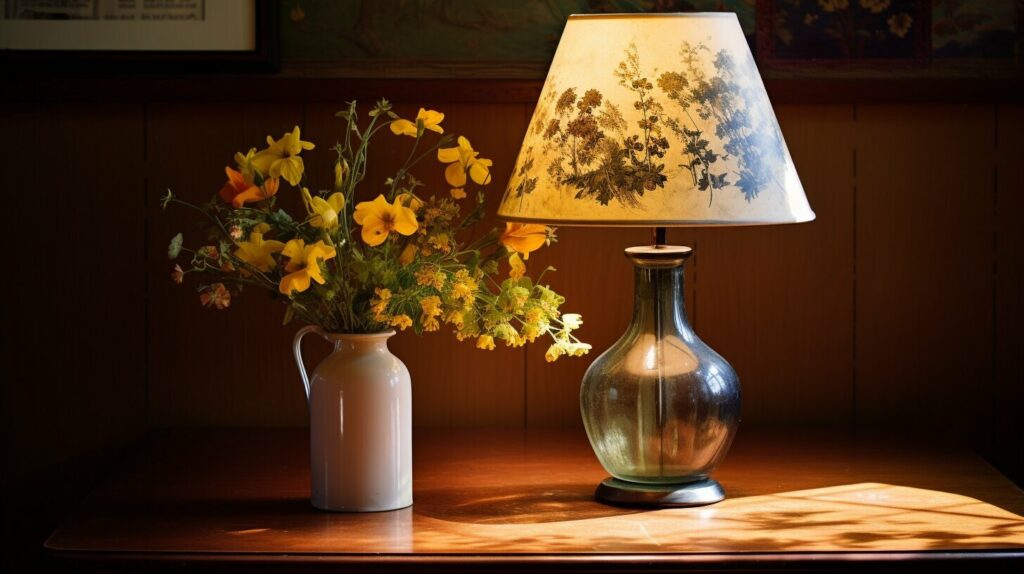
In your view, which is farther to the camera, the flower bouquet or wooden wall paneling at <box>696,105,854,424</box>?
wooden wall paneling at <box>696,105,854,424</box>

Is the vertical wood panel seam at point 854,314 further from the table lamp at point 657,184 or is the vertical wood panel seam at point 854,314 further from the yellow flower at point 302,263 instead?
the yellow flower at point 302,263

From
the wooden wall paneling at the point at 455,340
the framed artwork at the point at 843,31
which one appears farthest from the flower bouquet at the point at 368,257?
the framed artwork at the point at 843,31

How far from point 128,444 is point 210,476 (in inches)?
14.5

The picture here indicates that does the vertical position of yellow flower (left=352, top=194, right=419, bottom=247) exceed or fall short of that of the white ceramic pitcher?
it exceeds it

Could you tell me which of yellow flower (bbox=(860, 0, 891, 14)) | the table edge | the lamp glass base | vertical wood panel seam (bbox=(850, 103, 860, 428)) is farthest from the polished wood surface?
the table edge

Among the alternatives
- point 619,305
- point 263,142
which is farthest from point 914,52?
point 263,142

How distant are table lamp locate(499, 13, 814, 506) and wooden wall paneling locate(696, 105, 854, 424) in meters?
0.40

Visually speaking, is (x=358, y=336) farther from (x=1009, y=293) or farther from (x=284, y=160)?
(x=1009, y=293)

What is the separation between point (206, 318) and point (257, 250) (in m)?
0.52

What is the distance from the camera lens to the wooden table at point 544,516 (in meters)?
1.16

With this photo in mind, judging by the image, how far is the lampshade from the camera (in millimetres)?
1256

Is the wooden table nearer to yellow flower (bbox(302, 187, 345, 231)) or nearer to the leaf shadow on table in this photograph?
the leaf shadow on table

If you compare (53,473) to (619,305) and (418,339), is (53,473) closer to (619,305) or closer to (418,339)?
(418,339)

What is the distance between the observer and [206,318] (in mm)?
1771
